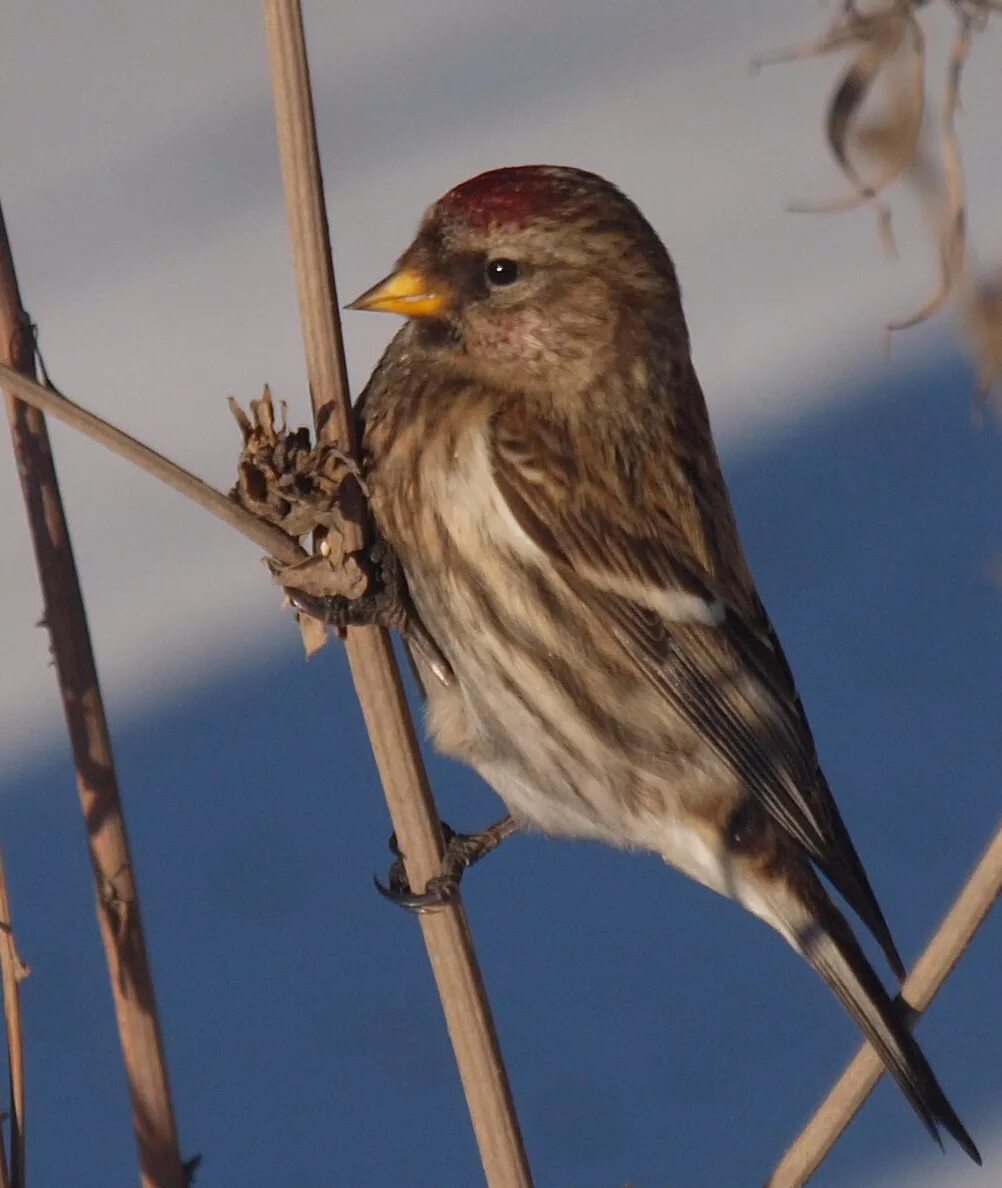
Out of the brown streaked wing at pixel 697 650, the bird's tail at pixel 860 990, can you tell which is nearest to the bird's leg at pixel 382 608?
the brown streaked wing at pixel 697 650

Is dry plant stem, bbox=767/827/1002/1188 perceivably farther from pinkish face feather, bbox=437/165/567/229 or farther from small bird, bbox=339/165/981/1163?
pinkish face feather, bbox=437/165/567/229

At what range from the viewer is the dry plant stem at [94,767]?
1466 mm

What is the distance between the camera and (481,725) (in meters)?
2.04

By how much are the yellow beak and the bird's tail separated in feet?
2.82

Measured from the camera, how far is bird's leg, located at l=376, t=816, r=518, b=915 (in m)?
1.67

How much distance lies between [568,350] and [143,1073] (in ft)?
3.00

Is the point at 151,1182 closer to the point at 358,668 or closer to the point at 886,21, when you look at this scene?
the point at 358,668

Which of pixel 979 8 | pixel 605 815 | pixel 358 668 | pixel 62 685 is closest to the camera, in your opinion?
pixel 979 8

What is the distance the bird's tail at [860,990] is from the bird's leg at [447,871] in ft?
1.19

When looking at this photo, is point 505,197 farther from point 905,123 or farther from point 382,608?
point 905,123

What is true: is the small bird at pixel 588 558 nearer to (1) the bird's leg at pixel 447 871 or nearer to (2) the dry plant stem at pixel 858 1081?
(1) the bird's leg at pixel 447 871

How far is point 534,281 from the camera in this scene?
1946 millimetres

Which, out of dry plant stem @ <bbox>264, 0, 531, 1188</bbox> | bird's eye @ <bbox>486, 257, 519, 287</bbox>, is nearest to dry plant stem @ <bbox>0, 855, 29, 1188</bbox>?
dry plant stem @ <bbox>264, 0, 531, 1188</bbox>

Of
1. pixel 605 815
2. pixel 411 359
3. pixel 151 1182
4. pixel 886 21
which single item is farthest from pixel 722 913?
pixel 886 21
